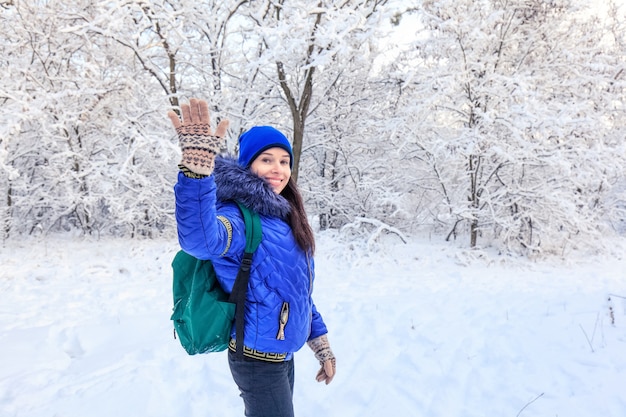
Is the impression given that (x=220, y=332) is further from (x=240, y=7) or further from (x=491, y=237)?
(x=491, y=237)

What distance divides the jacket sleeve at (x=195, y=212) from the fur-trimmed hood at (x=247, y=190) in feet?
0.97

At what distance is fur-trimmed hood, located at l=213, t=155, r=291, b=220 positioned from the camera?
138 cm

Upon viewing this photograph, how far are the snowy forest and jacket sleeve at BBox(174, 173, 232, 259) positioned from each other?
5.72 m

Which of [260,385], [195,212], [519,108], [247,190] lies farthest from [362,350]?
[519,108]

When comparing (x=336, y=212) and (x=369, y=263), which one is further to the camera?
(x=336, y=212)

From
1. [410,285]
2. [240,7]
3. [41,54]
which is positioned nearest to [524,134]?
[410,285]

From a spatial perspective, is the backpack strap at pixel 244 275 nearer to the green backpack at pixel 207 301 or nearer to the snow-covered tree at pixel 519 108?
the green backpack at pixel 207 301

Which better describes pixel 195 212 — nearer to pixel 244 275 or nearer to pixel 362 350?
pixel 244 275

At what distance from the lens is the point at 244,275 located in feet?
4.23

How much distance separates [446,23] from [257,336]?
778 cm

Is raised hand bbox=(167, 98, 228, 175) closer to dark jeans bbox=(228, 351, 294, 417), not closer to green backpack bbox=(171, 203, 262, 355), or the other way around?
green backpack bbox=(171, 203, 262, 355)

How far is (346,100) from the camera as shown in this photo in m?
9.97

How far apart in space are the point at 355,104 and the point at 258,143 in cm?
898

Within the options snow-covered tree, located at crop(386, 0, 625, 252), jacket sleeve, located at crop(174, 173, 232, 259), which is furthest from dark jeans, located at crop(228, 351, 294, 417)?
snow-covered tree, located at crop(386, 0, 625, 252)
